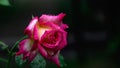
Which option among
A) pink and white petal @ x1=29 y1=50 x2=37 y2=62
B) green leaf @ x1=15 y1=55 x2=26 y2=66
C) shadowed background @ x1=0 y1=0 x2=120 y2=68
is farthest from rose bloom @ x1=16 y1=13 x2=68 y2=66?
shadowed background @ x1=0 y1=0 x2=120 y2=68

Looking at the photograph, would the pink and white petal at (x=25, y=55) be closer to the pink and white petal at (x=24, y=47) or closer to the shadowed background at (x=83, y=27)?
the pink and white petal at (x=24, y=47)

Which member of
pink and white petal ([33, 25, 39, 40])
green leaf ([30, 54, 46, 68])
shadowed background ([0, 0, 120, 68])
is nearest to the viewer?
pink and white petal ([33, 25, 39, 40])

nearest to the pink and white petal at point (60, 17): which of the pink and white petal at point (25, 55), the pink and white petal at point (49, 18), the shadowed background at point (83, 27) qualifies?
the pink and white petal at point (49, 18)

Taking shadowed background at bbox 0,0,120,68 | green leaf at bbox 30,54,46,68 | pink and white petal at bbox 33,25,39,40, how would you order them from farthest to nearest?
1. shadowed background at bbox 0,0,120,68
2. green leaf at bbox 30,54,46,68
3. pink and white petal at bbox 33,25,39,40

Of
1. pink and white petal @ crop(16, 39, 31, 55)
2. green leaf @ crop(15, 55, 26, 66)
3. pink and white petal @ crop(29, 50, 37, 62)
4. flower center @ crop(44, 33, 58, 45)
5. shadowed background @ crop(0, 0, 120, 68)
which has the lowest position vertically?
shadowed background @ crop(0, 0, 120, 68)

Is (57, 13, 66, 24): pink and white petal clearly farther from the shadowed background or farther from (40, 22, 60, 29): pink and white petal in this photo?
the shadowed background

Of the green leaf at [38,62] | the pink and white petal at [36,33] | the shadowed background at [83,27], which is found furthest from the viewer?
the shadowed background at [83,27]

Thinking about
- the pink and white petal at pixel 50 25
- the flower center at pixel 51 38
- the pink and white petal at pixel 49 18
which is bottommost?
the flower center at pixel 51 38
